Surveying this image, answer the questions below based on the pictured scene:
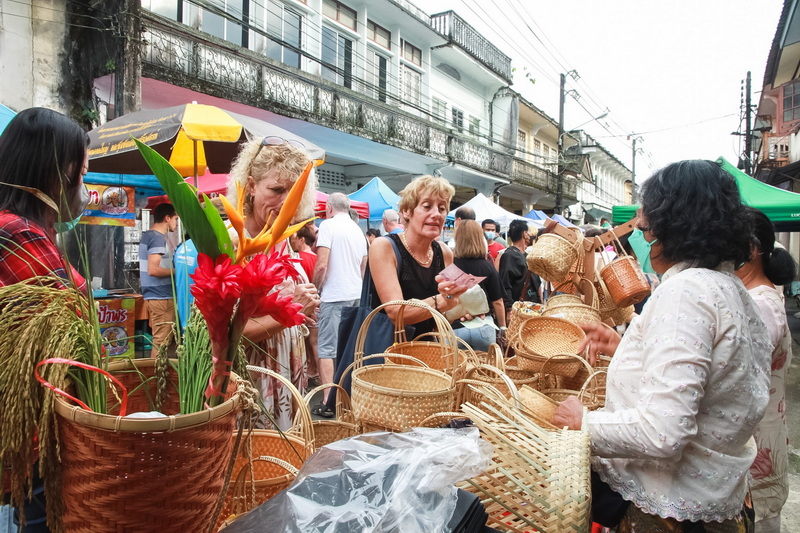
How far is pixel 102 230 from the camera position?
560 cm

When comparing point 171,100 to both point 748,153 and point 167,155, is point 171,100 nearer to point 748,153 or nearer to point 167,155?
point 167,155

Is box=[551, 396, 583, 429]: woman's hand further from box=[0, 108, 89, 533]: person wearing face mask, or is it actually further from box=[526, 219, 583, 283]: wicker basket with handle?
box=[526, 219, 583, 283]: wicker basket with handle

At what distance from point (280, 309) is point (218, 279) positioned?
0.42 feet

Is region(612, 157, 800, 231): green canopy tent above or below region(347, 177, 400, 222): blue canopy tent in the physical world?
below

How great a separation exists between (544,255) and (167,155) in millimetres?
3828

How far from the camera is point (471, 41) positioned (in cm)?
1919

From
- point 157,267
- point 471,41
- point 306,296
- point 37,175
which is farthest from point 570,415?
point 471,41

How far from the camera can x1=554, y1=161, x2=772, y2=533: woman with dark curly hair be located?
46.4 inches

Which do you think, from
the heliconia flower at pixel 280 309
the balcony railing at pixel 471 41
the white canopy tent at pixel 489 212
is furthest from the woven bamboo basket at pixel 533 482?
the balcony railing at pixel 471 41

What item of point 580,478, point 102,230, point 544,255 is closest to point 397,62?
point 102,230

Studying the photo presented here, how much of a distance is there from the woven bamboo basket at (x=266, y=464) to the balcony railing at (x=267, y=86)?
302 inches

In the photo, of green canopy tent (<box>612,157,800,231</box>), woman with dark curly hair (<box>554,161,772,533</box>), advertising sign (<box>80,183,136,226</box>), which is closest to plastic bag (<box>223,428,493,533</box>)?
woman with dark curly hair (<box>554,161,772,533</box>)

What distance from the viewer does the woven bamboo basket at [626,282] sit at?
2.87 metres

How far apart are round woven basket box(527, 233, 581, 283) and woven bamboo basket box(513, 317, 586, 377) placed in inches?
20.9
